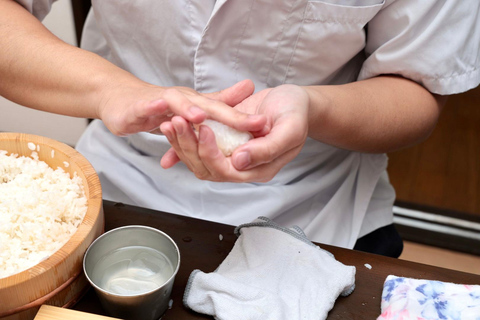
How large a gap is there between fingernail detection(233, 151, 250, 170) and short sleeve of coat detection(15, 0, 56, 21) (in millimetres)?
747

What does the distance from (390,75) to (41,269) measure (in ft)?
2.87

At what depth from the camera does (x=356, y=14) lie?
3.29 ft

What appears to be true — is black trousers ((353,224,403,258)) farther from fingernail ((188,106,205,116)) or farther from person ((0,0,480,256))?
fingernail ((188,106,205,116))

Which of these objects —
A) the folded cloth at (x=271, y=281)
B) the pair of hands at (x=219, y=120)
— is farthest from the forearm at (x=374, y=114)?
the folded cloth at (x=271, y=281)

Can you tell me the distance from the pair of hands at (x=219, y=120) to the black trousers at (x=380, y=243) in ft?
1.61

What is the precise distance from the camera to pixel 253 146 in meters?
0.74

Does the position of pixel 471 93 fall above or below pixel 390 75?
below

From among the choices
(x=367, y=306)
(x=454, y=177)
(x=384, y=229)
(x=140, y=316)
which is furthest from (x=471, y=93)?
(x=140, y=316)

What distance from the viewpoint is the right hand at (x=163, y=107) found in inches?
30.4

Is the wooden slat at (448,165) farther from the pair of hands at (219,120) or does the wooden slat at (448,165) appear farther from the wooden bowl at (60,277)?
the wooden bowl at (60,277)

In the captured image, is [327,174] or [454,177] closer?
[327,174]

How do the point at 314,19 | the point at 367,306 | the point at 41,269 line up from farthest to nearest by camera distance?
the point at 314,19 < the point at 367,306 < the point at 41,269

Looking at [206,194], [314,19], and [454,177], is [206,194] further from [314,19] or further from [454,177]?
[454,177]

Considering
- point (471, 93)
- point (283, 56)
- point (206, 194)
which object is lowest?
point (471, 93)
